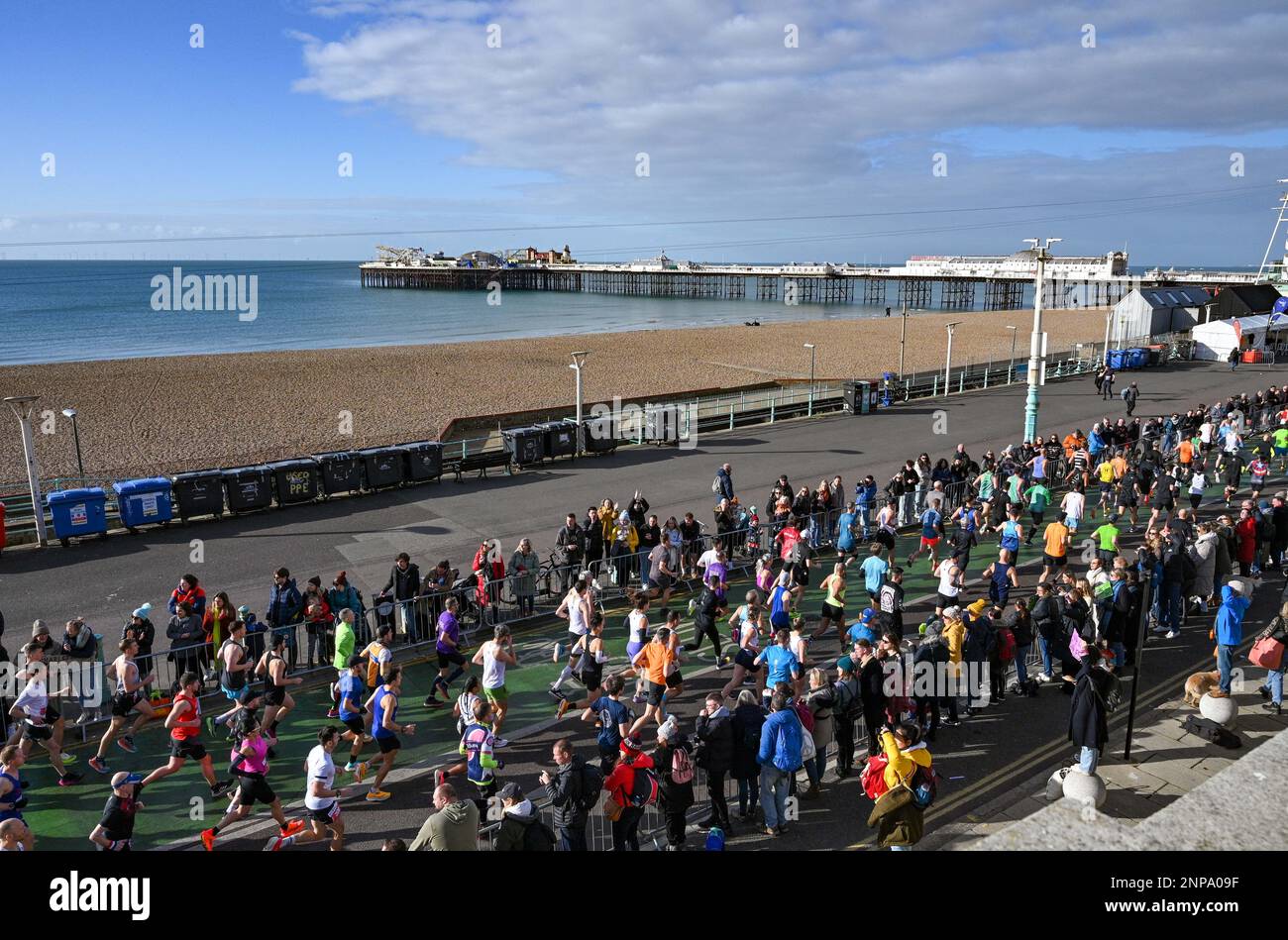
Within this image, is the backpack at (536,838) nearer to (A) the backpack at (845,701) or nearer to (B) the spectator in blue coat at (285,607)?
(A) the backpack at (845,701)

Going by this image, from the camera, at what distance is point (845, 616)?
14.7m

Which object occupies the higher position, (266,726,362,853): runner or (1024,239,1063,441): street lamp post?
(1024,239,1063,441): street lamp post

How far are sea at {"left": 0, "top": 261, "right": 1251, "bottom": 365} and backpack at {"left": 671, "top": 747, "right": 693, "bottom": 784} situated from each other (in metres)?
57.3

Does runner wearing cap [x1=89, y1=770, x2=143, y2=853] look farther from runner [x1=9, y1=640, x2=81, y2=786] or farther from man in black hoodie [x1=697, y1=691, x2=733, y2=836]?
man in black hoodie [x1=697, y1=691, x2=733, y2=836]

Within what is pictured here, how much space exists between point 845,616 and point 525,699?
563 cm

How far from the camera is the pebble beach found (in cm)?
3681

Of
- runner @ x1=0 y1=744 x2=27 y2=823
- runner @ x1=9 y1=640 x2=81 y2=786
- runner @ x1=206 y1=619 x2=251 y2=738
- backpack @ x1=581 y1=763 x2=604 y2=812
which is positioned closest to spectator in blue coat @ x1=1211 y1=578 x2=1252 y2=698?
backpack @ x1=581 y1=763 x2=604 y2=812

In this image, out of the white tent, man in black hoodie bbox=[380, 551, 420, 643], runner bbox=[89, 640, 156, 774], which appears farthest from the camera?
the white tent

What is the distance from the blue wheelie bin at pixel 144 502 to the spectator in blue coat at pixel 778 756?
18005mm

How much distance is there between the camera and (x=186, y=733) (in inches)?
383

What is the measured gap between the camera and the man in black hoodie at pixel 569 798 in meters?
7.63

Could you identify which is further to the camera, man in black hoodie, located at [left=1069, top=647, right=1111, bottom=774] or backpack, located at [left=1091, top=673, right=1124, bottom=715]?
backpack, located at [left=1091, top=673, right=1124, bottom=715]
